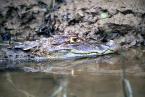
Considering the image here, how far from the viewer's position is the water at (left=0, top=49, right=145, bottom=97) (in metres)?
2.95

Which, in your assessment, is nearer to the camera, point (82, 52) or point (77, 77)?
point (77, 77)

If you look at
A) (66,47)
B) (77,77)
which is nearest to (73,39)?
(66,47)

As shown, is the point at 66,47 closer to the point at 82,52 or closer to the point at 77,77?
the point at 82,52

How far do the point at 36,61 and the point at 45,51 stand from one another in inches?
7.6

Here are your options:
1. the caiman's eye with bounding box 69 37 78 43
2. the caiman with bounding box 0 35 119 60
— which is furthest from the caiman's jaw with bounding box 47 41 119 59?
the caiman's eye with bounding box 69 37 78 43

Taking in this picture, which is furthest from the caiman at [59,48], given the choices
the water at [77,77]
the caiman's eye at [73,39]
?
the water at [77,77]

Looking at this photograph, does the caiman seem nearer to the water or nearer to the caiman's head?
the caiman's head

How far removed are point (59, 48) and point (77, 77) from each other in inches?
28.0

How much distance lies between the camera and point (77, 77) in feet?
10.8

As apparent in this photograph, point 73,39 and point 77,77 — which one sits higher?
point 73,39

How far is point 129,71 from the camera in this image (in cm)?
338

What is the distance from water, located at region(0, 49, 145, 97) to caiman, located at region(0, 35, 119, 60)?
12 cm

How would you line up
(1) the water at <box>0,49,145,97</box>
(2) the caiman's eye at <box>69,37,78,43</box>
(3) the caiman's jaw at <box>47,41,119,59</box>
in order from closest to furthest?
(1) the water at <box>0,49,145,97</box>, (3) the caiman's jaw at <box>47,41,119,59</box>, (2) the caiman's eye at <box>69,37,78,43</box>

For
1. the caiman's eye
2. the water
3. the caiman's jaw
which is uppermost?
the caiman's eye
